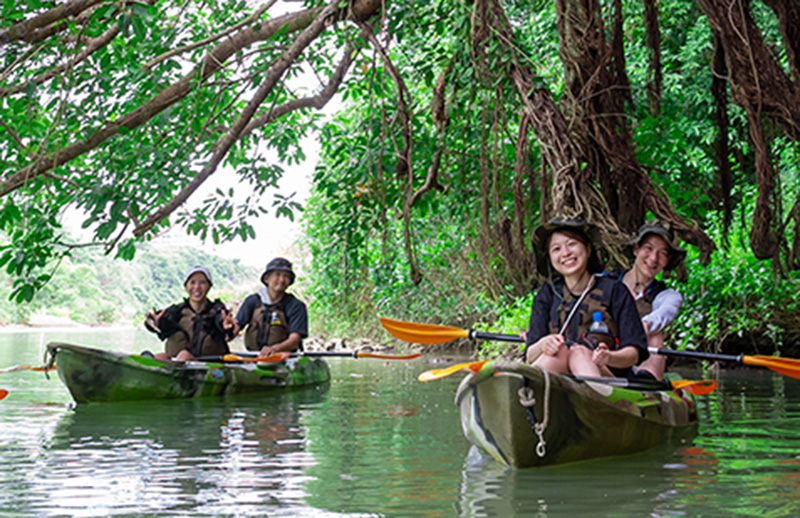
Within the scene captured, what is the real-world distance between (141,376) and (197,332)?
136 cm

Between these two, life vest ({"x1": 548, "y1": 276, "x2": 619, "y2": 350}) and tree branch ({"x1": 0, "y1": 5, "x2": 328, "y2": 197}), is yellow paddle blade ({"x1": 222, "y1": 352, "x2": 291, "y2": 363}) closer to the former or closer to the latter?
tree branch ({"x1": 0, "y1": 5, "x2": 328, "y2": 197})

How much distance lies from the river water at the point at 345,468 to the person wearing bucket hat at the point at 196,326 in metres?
1.56

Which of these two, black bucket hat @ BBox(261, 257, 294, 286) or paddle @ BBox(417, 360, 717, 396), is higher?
black bucket hat @ BBox(261, 257, 294, 286)

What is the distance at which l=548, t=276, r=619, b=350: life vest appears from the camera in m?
4.75

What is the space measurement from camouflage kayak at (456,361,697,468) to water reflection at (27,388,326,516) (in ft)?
3.16

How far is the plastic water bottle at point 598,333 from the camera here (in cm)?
473

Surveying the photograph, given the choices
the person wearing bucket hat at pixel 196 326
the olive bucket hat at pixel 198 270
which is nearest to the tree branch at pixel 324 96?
the olive bucket hat at pixel 198 270

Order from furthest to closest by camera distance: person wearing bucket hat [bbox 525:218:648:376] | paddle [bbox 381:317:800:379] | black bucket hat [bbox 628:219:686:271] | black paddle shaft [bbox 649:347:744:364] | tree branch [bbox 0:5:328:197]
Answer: tree branch [bbox 0:5:328:197] → black bucket hat [bbox 628:219:686:271] → paddle [bbox 381:317:800:379] → black paddle shaft [bbox 649:347:744:364] → person wearing bucket hat [bbox 525:218:648:376]

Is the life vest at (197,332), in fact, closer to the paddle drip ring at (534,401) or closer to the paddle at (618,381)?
the paddle at (618,381)

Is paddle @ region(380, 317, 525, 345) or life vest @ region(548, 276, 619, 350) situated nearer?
life vest @ region(548, 276, 619, 350)

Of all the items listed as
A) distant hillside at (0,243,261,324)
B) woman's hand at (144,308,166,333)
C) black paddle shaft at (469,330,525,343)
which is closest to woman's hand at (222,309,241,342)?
woman's hand at (144,308,166,333)

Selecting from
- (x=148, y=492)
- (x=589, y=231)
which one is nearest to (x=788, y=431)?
(x=589, y=231)

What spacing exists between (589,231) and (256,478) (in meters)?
2.38

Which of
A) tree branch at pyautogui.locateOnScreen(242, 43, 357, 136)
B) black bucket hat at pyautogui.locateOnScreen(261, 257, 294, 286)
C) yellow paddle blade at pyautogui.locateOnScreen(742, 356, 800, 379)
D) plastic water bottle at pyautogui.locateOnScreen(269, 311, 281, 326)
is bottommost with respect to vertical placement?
yellow paddle blade at pyautogui.locateOnScreen(742, 356, 800, 379)
